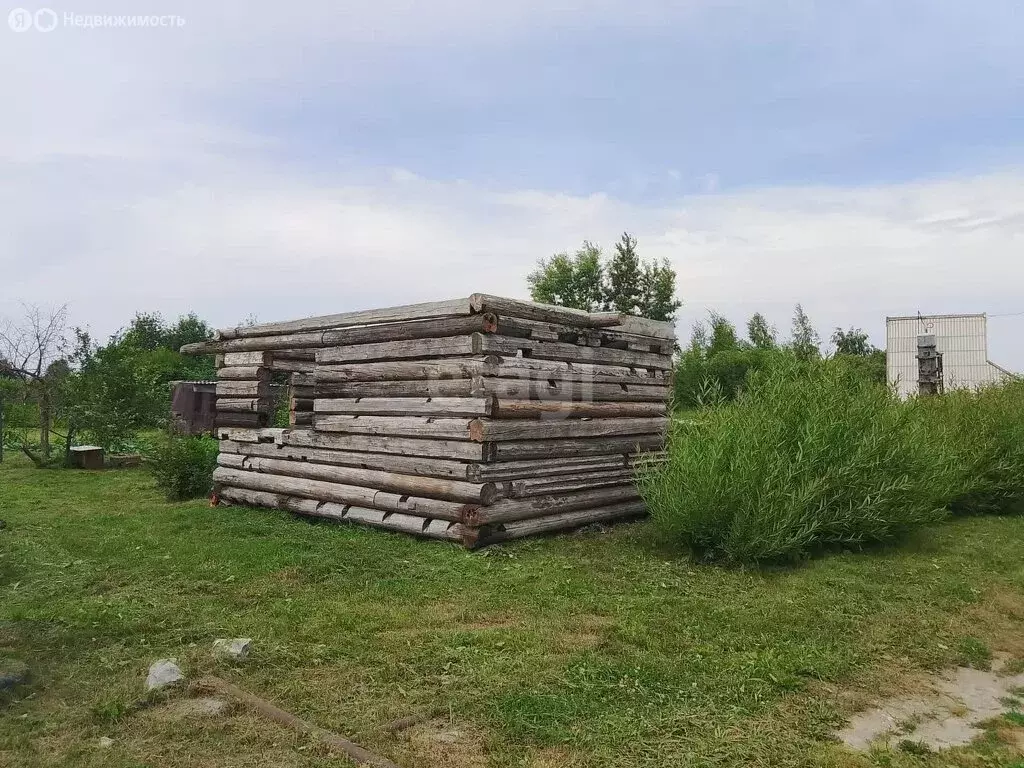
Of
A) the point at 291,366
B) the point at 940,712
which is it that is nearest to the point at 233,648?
the point at 940,712

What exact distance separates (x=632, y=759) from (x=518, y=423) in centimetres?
504

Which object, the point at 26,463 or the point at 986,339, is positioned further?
the point at 986,339

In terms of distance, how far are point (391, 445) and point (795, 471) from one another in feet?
→ 14.7

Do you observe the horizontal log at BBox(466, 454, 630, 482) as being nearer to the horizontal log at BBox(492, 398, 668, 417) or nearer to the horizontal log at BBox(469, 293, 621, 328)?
the horizontal log at BBox(492, 398, 668, 417)

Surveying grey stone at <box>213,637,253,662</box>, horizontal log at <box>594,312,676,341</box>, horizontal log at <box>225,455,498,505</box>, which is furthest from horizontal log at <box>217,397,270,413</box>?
→ grey stone at <box>213,637,253,662</box>

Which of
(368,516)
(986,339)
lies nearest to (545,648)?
(368,516)

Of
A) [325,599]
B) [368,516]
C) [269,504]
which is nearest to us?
[325,599]

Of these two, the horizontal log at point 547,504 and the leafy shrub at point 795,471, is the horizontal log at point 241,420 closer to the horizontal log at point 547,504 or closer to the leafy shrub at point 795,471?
the horizontal log at point 547,504

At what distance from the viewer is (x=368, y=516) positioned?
353 inches

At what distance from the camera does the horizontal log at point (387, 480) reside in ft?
25.8

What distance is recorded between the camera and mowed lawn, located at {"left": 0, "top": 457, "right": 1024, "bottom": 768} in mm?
3572

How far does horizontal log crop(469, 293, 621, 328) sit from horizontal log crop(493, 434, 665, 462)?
1.42 metres

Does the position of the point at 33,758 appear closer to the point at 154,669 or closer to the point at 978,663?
the point at 154,669

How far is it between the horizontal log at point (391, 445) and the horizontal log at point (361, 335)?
47.0 inches
